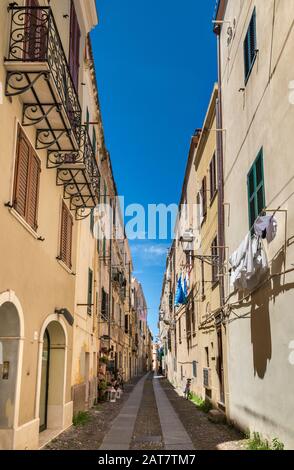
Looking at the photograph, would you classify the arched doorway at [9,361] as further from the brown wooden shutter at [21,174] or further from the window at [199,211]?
the window at [199,211]

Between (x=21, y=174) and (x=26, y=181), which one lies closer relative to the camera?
(x=21, y=174)

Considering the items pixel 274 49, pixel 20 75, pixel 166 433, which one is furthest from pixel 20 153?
pixel 166 433

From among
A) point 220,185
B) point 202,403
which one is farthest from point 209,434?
point 220,185

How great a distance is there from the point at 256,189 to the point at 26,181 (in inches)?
186

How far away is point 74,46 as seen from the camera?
13312 mm

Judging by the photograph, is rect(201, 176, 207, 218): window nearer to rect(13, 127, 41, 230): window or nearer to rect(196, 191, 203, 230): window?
rect(196, 191, 203, 230): window

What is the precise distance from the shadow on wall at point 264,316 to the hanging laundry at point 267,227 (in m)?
0.34

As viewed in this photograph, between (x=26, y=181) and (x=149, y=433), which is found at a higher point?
(x=26, y=181)

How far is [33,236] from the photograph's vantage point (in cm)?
982

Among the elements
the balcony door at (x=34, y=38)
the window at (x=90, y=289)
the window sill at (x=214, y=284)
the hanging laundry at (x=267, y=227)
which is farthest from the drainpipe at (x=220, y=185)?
the balcony door at (x=34, y=38)

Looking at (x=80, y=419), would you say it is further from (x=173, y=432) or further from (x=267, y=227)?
(x=267, y=227)

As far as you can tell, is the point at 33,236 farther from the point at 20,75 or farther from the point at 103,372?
the point at 103,372

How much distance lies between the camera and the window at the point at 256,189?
10.2m
